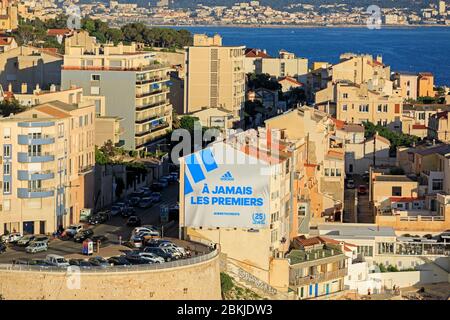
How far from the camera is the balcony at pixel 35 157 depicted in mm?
25250

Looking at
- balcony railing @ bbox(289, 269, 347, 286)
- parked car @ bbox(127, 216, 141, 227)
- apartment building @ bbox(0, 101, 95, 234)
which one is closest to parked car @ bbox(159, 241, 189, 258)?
balcony railing @ bbox(289, 269, 347, 286)

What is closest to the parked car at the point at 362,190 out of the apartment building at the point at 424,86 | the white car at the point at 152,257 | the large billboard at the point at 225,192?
the large billboard at the point at 225,192

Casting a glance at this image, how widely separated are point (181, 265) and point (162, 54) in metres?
27.2

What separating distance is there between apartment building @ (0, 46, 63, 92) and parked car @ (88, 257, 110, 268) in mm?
17757

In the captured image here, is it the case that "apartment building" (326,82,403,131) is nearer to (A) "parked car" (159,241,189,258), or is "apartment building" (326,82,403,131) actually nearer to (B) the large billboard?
(B) the large billboard

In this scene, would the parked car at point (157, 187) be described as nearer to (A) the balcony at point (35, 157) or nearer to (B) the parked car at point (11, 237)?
(A) the balcony at point (35, 157)

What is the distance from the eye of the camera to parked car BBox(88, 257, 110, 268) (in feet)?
67.5

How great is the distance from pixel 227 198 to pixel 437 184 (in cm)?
721

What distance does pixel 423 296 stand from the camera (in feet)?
81.3

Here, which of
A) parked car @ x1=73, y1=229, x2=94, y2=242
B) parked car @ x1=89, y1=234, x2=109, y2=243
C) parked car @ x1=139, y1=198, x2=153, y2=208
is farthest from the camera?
parked car @ x1=139, y1=198, x2=153, y2=208

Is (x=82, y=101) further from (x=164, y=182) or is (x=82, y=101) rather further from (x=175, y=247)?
(x=175, y=247)

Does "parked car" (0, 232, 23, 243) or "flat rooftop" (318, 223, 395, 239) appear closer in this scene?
"parked car" (0, 232, 23, 243)

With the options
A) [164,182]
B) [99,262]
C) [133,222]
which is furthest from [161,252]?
[164,182]

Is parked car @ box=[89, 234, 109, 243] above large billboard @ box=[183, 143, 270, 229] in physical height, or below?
below
